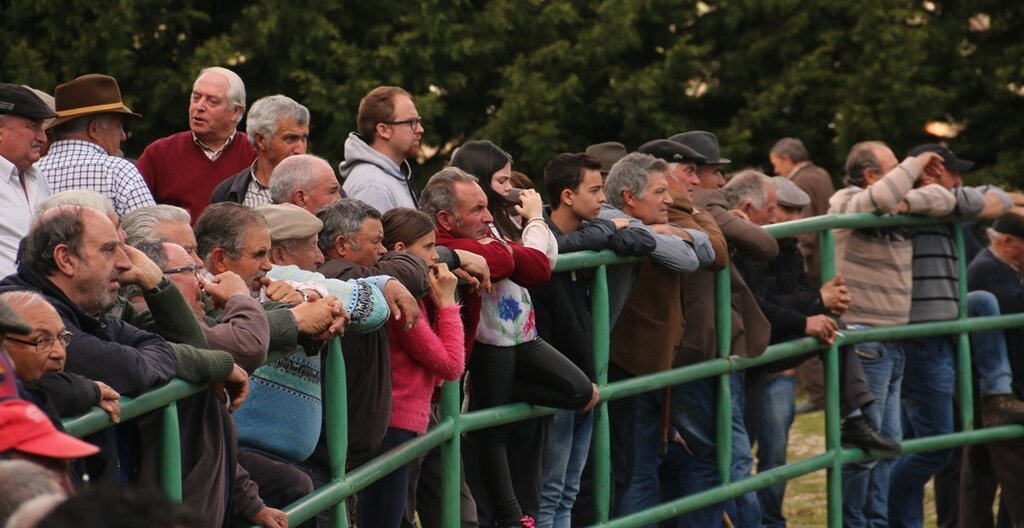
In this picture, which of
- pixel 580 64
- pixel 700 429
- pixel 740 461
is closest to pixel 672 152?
pixel 700 429

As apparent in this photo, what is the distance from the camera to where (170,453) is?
419 centimetres

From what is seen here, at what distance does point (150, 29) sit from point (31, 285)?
→ 11414 mm

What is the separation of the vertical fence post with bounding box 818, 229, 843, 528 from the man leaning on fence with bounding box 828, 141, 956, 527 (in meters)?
0.24

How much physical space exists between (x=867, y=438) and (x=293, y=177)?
3421 mm

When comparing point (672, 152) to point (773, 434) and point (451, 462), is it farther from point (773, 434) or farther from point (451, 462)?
point (451, 462)

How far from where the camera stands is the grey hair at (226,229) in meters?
5.29

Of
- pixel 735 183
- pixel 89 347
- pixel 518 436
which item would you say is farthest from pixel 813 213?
pixel 89 347

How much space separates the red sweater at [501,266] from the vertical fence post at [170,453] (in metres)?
2.21

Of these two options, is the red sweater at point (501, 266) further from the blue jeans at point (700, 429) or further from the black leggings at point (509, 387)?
the blue jeans at point (700, 429)

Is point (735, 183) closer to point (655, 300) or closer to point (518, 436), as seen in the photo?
point (655, 300)

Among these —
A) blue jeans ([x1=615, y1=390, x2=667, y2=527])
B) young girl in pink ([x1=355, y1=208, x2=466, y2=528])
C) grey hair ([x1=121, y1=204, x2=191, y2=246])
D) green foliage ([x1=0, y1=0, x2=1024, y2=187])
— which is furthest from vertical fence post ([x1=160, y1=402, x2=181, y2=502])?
green foliage ([x1=0, y1=0, x2=1024, y2=187])

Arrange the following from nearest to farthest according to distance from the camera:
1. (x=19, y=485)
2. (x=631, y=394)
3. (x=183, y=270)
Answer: (x=19, y=485), (x=183, y=270), (x=631, y=394)

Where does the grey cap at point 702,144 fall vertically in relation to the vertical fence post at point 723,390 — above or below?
above

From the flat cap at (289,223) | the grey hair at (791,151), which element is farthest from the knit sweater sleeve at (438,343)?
the grey hair at (791,151)
